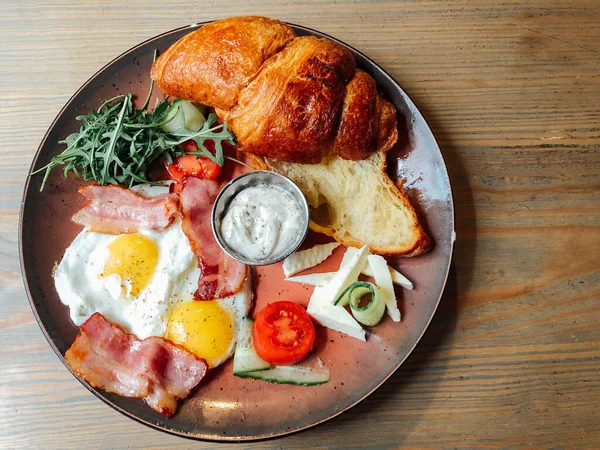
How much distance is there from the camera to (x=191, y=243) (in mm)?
2756

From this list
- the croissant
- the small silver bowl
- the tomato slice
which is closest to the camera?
the croissant

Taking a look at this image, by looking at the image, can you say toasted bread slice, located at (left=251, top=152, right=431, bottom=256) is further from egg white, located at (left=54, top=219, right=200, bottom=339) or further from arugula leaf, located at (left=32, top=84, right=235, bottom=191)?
egg white, located at (left=54, top=219, right=200, bottom=339)

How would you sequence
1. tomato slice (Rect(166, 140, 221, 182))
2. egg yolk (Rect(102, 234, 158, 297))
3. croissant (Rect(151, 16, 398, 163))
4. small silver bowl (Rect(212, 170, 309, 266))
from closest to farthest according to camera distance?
croissant (Rect(151, 16, 398, 163)) < small silver bowl (Rect(212, 170, 309, 266)) < egg yolk (Rect(102, 234, 158, 297)) < tomato slice (Rect(166, 140, 221, 182))

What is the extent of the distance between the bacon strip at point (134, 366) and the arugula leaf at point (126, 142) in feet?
2.71

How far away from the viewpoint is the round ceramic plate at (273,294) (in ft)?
8.50

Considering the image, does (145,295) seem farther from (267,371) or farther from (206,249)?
(267,371)

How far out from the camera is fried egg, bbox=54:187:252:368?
2695mm

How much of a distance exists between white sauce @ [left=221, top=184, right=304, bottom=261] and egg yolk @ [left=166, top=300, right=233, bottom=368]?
1.28 feet

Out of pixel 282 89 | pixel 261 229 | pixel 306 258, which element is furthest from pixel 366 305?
pixel 282 89

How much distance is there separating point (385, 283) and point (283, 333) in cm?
61

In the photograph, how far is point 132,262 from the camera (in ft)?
8.96

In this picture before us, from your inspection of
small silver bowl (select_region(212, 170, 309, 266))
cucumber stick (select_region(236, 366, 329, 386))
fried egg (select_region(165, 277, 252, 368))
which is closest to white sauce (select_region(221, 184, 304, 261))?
small silver bowl (select_region(212, 170, 309, 266))

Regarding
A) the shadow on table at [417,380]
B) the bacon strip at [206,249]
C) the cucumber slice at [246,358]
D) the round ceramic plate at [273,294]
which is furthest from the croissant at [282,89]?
the cucumber slice at [246,358]

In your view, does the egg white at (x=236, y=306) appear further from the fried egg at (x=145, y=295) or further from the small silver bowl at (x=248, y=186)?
the small silver bowl at (x=248, y=186)
